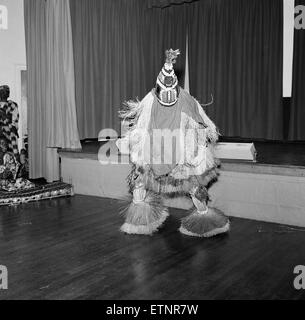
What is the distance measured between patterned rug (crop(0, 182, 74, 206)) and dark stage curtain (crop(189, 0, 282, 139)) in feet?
9.70

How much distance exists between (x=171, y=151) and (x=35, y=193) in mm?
1748

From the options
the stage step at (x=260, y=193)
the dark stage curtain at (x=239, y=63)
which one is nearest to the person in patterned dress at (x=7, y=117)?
the stage step at (x=260, y=193)

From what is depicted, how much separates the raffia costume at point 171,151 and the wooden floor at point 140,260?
11 centimetres

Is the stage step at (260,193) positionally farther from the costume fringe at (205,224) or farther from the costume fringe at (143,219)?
the costume fringe at (143,219)

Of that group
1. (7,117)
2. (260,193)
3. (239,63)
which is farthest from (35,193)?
(239,63)

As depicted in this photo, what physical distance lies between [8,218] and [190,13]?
457cm

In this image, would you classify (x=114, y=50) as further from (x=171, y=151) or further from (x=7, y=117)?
(x=171, y=151)

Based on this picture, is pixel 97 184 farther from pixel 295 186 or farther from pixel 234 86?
pixel 234 86

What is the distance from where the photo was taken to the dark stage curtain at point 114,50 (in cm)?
569

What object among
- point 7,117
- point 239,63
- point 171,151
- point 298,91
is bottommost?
point 171,151

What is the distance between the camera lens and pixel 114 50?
607cm

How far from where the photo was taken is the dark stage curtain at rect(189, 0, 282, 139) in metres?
5.73

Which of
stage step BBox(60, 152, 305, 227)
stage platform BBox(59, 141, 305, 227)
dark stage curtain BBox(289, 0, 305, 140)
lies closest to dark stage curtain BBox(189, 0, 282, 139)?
dark stage curtain BBox(289, 0, 305, 140)

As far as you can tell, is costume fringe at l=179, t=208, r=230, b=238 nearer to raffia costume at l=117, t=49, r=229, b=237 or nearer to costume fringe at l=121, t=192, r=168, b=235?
raffia costume at l=117, t=49, r=229, b=237
